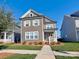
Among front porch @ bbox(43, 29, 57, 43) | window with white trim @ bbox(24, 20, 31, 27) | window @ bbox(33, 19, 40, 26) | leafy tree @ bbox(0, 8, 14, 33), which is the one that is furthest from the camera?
window with white trim @ bbox(24, 20, 31, 27)

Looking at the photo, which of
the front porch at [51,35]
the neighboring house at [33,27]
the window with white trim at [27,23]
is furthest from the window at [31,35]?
the front porch at [51,35]

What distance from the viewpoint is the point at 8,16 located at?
Answer: 1677 centimetres

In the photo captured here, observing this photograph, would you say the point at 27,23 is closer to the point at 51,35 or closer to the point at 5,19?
the point at 51,35

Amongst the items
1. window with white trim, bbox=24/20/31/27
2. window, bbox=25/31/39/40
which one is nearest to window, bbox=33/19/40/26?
window with white trim, bbox=24/20/31/27

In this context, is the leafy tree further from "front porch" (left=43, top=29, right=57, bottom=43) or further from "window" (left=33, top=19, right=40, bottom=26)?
"window" (left=33, top=19, right=40, bottom=26)

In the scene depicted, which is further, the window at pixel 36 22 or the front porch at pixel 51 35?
the window at pixel 36 22

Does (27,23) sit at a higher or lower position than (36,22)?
lower

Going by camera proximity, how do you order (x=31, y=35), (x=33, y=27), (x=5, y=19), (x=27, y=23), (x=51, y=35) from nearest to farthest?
(x=5, y=19), (x=31, y=35), (x=33, y=27), (x=27, y=23), (x=51, y=35)

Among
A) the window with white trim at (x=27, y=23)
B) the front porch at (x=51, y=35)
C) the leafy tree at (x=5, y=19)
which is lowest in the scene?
the front porch at (x=51, y=35)

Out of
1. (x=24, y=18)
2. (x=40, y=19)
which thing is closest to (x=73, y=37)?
(x=40, y=19)

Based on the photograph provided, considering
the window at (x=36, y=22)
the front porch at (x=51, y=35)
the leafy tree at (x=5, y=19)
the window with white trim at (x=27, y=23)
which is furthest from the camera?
the window with white trim at (x=27, y=23)

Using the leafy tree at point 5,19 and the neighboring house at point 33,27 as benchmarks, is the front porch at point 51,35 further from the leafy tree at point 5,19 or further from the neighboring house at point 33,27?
the leafy tree at point 5,19

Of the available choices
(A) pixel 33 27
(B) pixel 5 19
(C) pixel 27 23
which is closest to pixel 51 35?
(A) pixel 33 27

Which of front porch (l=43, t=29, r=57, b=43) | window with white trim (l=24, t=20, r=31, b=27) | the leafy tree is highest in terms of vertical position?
window with white trim (l=24, t=20, r=31, b=27)
